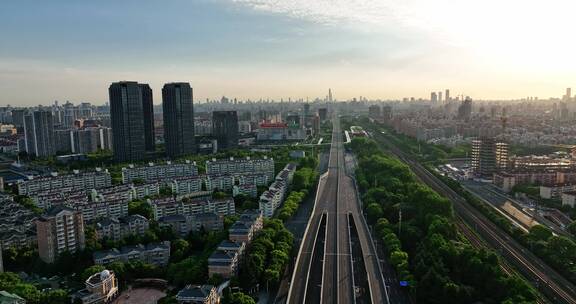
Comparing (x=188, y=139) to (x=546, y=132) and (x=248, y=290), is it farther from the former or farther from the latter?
(x=546, y=132)

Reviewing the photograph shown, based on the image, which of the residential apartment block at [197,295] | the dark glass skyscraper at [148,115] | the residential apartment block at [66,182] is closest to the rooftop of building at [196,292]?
the residential apartment block at [197,295]

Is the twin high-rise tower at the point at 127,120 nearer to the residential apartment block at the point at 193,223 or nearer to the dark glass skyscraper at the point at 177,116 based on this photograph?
the dark glass skyscraper at the point at 177,116

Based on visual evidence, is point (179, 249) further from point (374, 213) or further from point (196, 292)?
point (374, 213)

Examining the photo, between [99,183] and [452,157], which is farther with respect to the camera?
[452,157]

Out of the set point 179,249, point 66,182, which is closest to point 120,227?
point 179,249

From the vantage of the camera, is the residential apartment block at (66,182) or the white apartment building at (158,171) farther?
the white apartment building at (158,171)

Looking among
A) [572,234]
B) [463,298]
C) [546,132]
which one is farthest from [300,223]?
[546,132]

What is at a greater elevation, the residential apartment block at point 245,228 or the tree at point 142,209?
the residential apartment block at point 245,228

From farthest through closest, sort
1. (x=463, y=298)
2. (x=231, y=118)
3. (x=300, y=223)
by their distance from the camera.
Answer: (x=231, y=118)
(x=300, y=223)
(x=463, y=298)

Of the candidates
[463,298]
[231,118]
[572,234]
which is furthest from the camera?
[231,118]
